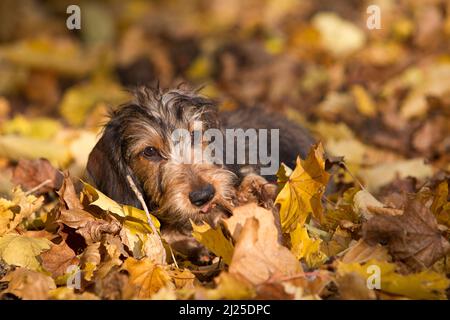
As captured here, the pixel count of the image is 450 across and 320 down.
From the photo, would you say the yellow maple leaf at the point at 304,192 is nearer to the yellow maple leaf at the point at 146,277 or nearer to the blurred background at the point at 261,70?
the yellow maple leaf at the point at 146,277

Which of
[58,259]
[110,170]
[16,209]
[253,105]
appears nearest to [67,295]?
[58,259]

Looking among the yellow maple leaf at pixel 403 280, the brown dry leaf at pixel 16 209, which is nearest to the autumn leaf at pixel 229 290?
the yellow maple leaf at pixel 403 280

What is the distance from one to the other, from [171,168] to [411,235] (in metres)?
1.50

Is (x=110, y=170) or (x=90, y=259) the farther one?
(x=110, y=170)

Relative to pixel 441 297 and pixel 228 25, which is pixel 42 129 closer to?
pixel 441 297

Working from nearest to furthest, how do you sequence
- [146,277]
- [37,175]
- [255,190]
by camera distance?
[146,277]
[255,190]
[37,175]

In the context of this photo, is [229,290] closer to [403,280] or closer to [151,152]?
[403,280]

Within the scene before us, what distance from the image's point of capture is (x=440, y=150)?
6398 mm

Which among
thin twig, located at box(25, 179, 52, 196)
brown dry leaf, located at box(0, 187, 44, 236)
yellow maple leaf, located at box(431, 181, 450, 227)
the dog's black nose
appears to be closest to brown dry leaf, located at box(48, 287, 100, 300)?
brown dry leaf, located at box(0, 187, 44, 236)

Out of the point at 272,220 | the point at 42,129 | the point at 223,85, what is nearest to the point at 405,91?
the point at 223,85

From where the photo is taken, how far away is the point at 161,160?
14.4 ft

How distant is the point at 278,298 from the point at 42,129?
13.8 feet

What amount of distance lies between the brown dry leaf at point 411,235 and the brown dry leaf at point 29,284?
1446 mm

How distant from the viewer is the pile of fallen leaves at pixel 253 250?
311cm
